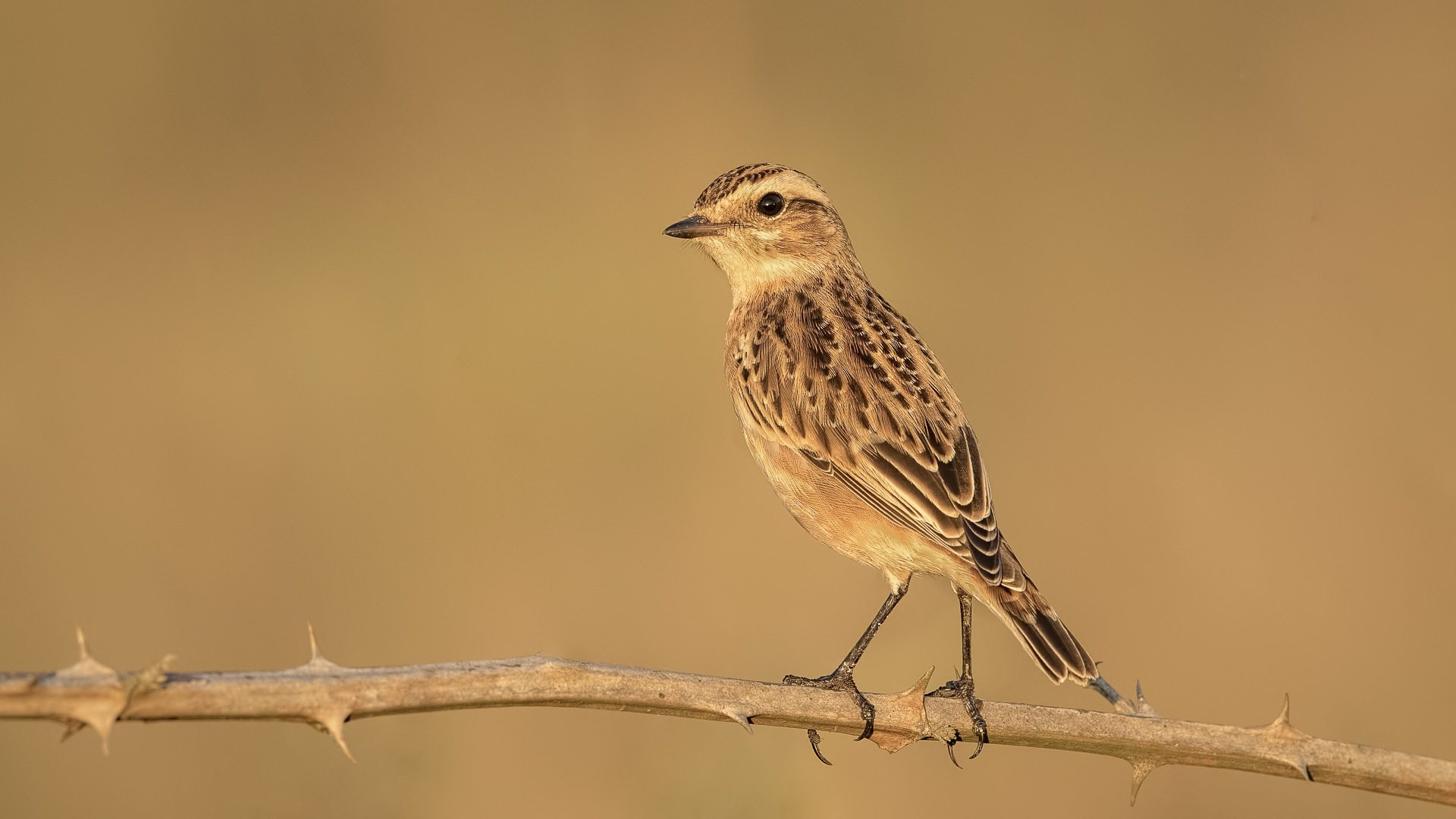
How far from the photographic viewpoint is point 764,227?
5289 millimetres

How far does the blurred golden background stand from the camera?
6.07m

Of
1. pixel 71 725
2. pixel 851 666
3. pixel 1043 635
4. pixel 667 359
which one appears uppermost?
pixel 667 359

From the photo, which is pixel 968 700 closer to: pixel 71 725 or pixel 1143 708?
pixel 1143 708

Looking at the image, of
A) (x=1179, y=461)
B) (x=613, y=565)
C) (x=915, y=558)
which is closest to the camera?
(x=915, y=558)

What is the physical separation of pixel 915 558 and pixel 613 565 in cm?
242

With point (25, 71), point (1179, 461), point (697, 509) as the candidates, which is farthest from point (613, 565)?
point (25, 71)

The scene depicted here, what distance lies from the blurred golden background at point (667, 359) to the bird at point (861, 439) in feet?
3.39

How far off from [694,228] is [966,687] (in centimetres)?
226

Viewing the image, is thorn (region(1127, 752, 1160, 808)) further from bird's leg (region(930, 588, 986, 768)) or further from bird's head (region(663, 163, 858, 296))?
bird's head (region(663, 163, 858, 296))

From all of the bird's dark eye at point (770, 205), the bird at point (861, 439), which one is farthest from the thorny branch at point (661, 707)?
the bird's dark eye at point (770, 205)

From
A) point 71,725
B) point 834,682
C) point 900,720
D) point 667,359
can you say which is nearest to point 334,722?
point 71,725

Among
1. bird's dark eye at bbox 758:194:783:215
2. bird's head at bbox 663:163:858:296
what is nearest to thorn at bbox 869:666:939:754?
bird's head at bbox 663:163:858:296

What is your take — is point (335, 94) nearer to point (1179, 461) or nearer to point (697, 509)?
point (697, 509)

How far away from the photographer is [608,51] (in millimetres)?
8023
